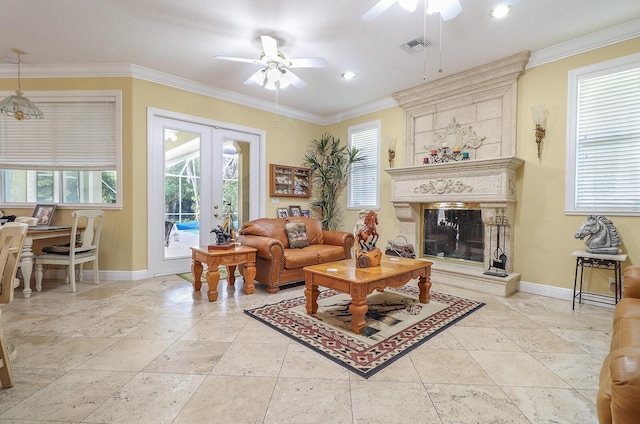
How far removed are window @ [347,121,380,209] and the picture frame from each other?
184 inches

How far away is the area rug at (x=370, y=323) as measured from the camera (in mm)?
2105

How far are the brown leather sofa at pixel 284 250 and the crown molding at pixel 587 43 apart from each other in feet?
10.8

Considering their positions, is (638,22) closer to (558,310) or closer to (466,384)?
(558,310)

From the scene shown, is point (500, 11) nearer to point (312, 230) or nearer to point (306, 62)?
point (306, 62)

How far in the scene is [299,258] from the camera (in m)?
3.71

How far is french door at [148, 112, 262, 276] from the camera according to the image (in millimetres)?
4348

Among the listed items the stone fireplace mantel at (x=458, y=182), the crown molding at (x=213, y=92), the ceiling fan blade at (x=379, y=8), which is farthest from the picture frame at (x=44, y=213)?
the stone fireplace mantel at (x=458, y=182)

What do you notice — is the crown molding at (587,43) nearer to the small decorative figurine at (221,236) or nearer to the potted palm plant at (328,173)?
the potted palm plant at (328,173)

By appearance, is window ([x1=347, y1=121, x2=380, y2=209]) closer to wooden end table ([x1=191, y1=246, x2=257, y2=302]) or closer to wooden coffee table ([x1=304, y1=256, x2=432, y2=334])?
wooden coffee table ([x1=304, y1=256, x2=432, y2=334])

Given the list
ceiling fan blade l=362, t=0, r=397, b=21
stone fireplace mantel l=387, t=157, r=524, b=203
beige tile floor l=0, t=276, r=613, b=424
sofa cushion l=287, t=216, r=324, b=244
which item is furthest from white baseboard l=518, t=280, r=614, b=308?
ceiling fan blade l=362, t=0, r=397, b=21

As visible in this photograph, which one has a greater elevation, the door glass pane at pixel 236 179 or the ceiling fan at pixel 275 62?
the ceiling fan at pixel 275 62

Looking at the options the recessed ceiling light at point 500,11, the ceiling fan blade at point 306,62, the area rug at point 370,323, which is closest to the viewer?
the area rug at point 370,323

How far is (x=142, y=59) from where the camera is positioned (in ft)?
12.7

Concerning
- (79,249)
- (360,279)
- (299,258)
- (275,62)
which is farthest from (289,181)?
(360,279)
